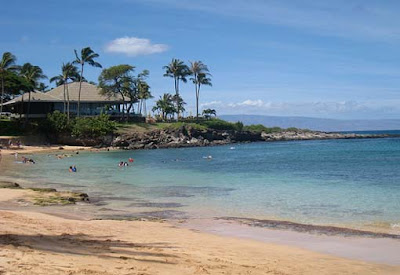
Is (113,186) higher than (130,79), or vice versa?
(130,79)

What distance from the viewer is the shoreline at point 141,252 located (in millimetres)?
8375

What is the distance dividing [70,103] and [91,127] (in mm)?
11988

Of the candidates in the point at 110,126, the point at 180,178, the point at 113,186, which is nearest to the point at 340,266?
the point at 113,186

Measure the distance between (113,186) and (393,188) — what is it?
1721 cm

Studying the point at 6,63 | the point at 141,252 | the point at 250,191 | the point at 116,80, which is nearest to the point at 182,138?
the point at 116,80

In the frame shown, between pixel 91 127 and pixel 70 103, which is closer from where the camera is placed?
pixel 91 127

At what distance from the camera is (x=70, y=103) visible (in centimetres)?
8069

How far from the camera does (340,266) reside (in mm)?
10461

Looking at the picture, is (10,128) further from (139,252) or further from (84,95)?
(139,252)

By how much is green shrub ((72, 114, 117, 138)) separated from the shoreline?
57.9m

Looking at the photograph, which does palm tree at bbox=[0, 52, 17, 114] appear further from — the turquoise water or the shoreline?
the shoreline

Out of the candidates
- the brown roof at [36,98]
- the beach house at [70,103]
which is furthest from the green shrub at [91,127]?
the brown roof at [36,98]

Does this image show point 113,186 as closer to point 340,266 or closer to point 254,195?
point 254,195

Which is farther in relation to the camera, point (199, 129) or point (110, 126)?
point (199, 129)
